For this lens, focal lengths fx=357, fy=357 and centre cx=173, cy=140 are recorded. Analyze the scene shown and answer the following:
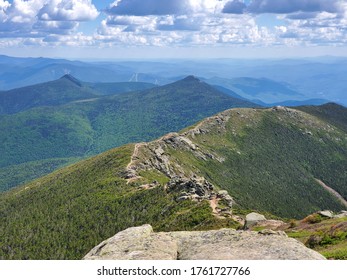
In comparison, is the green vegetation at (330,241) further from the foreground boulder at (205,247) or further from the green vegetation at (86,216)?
the green vegetation at (86,216)

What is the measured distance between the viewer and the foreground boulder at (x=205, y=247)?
38.9 metres

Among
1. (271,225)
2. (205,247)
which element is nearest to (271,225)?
(271,225)

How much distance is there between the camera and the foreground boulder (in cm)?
3894

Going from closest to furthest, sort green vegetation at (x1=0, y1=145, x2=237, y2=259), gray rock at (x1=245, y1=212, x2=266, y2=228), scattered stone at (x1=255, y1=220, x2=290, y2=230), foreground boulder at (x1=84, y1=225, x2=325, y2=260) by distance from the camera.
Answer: foreground boulder at (x1=84, y1=225, x2=325, y2=260)
scattered stone at (x1=255, y1=220, x2=290, y2=230)
gray rock at (x1=245, y1=212, x2=266, y2=228)
green vegetation at (x1=0, y1=145, x2=237, y2=259)

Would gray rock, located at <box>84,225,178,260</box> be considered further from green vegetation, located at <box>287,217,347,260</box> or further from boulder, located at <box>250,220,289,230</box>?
boulder, located at <box>250,220,289,230</box>

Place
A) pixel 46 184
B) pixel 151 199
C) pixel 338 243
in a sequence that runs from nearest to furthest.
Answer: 1. pixel 338 243
2. pixel 151 199
3. pixel 46 184

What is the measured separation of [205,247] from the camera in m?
44.4

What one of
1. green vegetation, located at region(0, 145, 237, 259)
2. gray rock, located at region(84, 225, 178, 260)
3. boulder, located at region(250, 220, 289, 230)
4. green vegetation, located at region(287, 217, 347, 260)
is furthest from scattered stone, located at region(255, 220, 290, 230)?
gray rock, located at region(84, 225, 178, 260)

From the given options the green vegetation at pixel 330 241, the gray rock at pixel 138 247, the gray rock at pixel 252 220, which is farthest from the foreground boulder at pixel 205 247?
the gray rock at pixel 252 220

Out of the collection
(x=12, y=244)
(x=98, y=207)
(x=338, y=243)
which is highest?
(x=338, y=243)

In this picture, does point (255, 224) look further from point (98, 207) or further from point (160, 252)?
point (98, 207)

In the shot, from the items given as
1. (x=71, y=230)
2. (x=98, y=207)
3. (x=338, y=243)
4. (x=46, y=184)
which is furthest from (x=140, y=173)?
(x=338, y=243)

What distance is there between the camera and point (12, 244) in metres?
134
